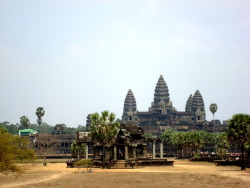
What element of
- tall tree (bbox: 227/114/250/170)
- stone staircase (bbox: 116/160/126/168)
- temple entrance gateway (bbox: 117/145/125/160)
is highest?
tall tree (bbox: 227/114/250/170)

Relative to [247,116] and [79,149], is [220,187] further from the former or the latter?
[79,149]

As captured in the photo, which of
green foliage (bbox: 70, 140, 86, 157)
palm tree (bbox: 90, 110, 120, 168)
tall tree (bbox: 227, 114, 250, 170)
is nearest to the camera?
tall tree (bbox: 227, 114, 250, 170)

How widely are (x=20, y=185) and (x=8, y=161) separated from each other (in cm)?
838

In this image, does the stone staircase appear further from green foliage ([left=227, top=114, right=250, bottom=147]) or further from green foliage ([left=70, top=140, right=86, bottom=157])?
green foliage ([left=70, top=140, right=86, bottom=157])

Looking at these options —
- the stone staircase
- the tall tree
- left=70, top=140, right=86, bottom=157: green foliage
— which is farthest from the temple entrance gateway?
the tall tree

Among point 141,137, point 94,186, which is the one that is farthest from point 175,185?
point 141,137

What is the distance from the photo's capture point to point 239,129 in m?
77.2

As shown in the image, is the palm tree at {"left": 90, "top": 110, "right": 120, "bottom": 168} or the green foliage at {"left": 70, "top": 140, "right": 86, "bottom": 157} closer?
the palm tree at {"left": 90, "top": 110, "right": 120, "bottom": 168}

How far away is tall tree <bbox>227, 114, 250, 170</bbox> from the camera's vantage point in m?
76.7

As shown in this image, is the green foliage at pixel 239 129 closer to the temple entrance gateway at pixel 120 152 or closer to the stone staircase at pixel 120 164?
the stone staircase at pixel 120 164

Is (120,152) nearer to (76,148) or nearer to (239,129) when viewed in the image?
(76,148)

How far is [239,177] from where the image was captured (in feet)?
218

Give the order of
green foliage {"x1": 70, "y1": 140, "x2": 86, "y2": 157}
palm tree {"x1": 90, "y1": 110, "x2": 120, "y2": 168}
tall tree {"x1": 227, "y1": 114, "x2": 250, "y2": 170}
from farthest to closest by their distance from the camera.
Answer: green foliage {"x1": 70, "y1": 140, "x2": 86, "y2": 157}, palm tree {"x1": 90, "y1": 110, "x2": 120, "y2": 168}, tall tree {"x1": 227, "y1": 114, "x2": 250, "y2": 170}

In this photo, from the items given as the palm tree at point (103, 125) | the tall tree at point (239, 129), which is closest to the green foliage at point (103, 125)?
the palm tree at point (103, 125)
